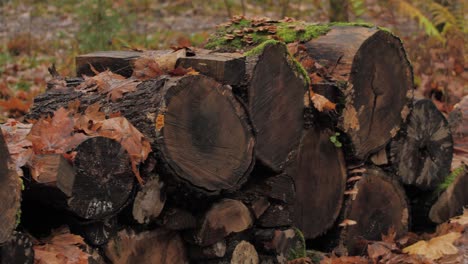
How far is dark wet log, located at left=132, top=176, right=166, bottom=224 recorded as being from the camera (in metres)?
3.38

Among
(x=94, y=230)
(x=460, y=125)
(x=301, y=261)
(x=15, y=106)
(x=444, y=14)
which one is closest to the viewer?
(x=94, y=230)

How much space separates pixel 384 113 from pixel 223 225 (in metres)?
1.84

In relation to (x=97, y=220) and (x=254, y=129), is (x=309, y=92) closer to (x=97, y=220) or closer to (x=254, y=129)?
(x=254, y=129)

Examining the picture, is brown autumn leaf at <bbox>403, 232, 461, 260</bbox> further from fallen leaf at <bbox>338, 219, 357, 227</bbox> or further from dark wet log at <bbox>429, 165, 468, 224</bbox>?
dark wet log at <bbox>429, 165, 468, 224</bbox>

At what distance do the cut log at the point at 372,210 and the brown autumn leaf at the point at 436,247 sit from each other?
32 centimetres

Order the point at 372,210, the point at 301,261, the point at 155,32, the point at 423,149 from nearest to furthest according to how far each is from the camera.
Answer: the point at 301,261
the point at 372,210
the point at 423,149
the point at 155,32

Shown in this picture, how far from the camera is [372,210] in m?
5.26

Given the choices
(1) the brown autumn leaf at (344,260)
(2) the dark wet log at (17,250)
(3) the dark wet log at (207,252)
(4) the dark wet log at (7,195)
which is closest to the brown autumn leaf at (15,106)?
(3) the dark wet log at (207,252)

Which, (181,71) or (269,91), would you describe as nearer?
(181,71)

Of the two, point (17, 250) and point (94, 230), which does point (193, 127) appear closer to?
point (94, 230)

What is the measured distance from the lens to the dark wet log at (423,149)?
538cm

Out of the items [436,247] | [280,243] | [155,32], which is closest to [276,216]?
[280,243]

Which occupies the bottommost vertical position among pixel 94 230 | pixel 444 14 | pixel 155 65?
pixel 94 230

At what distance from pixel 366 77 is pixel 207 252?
1839 millimetres
